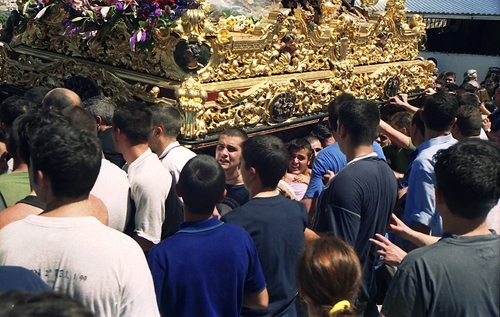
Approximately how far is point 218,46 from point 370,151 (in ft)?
6.86

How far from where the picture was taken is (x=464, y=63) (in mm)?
13625

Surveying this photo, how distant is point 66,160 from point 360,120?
1.67 m

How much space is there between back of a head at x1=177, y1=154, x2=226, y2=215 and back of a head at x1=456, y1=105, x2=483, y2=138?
81.2 inches

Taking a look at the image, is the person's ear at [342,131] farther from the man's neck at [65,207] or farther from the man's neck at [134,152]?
the man's neck at [65,207]

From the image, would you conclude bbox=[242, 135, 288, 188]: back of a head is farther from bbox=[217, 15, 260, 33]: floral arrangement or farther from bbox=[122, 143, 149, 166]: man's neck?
bbox=[217, 15, 260, 33]: floral arrangement

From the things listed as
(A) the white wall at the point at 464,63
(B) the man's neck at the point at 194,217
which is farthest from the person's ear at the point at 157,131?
(A) the white wall at the point at 464,63

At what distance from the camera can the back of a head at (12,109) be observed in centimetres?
361

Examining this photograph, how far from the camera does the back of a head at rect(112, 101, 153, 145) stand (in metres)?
3.08

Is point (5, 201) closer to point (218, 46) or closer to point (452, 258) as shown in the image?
point (452, 258)

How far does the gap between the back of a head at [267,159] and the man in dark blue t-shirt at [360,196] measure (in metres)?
0.35

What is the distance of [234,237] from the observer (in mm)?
2305

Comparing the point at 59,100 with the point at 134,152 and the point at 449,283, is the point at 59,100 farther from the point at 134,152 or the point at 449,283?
the point at 449,283

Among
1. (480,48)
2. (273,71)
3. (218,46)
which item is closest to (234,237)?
(218,46)

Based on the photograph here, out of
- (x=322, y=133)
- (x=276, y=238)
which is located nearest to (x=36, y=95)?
(x=322, y=133)
